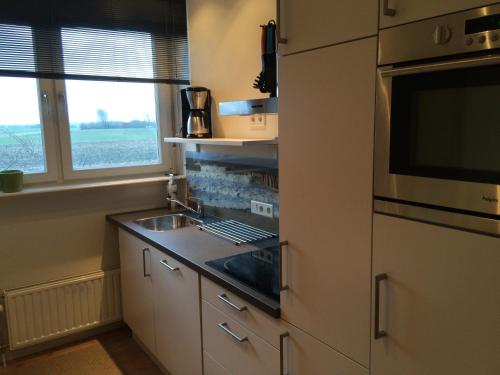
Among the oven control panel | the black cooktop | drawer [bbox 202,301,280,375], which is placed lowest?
drawer [bbox 202,301,280,375]

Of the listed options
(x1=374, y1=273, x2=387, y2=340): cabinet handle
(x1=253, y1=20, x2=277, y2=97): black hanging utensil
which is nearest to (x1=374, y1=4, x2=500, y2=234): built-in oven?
(x1=374, y1=273, x2=387, y2=340): cabinet handle

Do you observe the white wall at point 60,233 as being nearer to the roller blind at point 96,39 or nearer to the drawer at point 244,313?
the roller blind at point 96,39

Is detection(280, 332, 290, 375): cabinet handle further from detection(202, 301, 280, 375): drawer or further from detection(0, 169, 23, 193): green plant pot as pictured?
detection(0, 169, 23, 193): green plant pot

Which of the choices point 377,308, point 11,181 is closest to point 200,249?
point 377,308

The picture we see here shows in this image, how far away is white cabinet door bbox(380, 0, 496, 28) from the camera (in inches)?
34.9

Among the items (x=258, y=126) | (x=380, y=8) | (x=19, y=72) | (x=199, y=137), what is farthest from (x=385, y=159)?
(x=19, y=72)

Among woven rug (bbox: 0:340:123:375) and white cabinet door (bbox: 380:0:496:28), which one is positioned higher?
white cabinet door (bbox: 380:0:496:28)

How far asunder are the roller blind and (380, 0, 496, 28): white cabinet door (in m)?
2.33

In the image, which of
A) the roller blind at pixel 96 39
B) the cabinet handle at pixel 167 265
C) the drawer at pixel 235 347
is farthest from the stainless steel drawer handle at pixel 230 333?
the roller blind at pixel 96 39

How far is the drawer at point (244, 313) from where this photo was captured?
1547 millimetres

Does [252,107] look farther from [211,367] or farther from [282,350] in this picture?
[211,367]

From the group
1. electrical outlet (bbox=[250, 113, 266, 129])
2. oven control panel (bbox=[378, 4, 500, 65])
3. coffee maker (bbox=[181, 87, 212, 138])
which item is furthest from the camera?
coffee maker (bbox=[181, 87, 212, 138])

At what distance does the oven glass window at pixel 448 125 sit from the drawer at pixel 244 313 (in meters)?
0.79

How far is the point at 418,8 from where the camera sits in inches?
38.4
